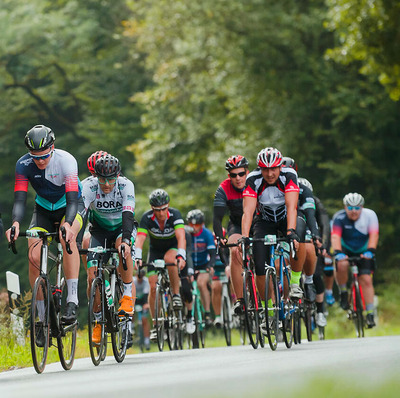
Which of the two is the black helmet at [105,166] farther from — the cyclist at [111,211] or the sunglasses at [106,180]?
the sunglasses at [106,180]

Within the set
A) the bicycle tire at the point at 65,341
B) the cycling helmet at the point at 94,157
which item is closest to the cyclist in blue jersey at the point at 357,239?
the cycling helmet at the point at 94,157

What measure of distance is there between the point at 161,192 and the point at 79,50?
93.2 ft

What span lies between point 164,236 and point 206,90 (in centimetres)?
2188

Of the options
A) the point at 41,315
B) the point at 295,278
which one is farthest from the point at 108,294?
the point at 295,278

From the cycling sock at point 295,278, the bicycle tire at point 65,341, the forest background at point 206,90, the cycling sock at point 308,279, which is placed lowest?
the bicycle tire at point 65,341

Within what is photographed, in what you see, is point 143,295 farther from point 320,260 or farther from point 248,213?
point 248,213

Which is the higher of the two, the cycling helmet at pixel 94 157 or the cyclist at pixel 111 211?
the cycling helmet at pixel 94 157

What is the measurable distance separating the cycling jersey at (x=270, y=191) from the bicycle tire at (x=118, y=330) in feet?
6.19

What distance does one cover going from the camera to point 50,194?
1110 cm

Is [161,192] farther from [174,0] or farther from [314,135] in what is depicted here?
[174,0]

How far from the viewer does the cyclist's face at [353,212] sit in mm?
18484

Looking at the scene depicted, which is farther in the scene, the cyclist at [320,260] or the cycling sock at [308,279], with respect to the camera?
the cyclist at [320,260]

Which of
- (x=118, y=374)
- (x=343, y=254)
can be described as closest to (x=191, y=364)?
(x=118, y=374)

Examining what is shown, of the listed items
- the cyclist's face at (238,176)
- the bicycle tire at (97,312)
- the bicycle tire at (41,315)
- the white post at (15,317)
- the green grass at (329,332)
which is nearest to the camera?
the bicycle tire at (41,315)
